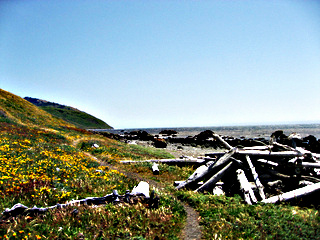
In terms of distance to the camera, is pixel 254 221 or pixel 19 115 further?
pixel 19 115

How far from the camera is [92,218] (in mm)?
6578

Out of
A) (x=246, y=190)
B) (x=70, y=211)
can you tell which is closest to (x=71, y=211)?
(x=70, y=211)

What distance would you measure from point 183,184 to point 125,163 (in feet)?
26.7

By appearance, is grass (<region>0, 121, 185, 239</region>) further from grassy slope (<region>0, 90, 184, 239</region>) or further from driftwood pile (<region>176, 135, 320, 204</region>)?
driftwood pile (<region>176, 135, 320, 204</region>)

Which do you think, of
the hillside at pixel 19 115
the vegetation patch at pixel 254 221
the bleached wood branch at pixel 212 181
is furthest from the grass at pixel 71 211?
the hillside at pixel 19 115

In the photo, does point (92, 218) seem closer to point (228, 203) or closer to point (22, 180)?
point (22, 180)

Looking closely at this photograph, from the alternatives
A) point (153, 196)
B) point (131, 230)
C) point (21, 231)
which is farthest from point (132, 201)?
point (21, 231)

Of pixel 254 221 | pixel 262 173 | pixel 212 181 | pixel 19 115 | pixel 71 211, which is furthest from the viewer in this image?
pixel 19 115

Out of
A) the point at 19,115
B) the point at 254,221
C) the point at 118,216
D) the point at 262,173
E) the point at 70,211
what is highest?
the point at 19,115

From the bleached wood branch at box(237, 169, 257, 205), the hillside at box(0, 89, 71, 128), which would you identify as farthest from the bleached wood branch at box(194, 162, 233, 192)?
the hillside at box(0, 89, 71, 128)

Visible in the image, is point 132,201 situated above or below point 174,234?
above

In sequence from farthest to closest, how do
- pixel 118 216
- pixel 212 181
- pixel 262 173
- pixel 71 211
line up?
pixel 262 173 < pixel 212 181 < pixel 118 216 < pixel 71 211

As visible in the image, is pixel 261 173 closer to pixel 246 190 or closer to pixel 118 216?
pixel 246 190

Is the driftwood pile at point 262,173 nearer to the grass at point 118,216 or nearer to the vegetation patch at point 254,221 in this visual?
the grass at point 118,216
